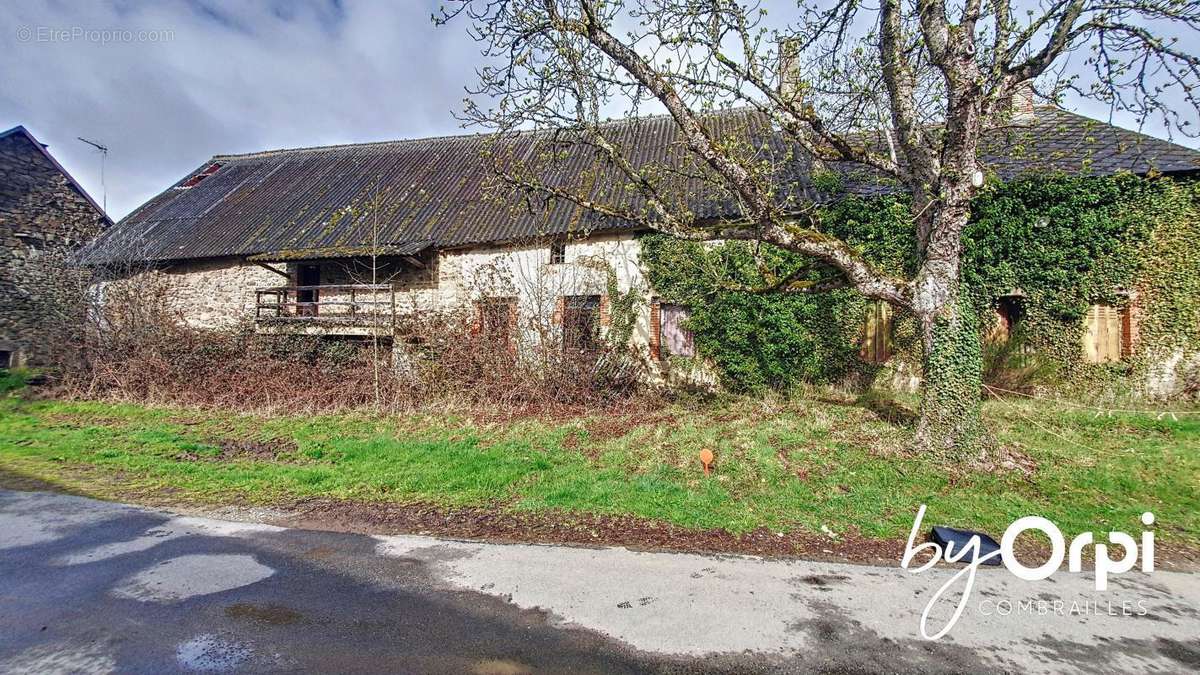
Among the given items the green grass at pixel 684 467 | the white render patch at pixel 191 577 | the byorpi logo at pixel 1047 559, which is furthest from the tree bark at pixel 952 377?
the white render patch at pixel 191 577

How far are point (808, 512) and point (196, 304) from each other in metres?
17.8

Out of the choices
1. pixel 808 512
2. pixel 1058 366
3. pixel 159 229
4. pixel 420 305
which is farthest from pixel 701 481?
pixel 159 229

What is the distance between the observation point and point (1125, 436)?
7203mm

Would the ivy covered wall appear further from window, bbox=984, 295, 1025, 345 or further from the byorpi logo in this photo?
the byorpi logo

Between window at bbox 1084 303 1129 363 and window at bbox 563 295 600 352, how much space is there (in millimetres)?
9533

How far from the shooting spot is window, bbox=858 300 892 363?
35.1 feet

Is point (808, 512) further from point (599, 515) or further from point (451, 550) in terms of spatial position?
point (451, 550)

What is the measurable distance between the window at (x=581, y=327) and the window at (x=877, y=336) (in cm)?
558

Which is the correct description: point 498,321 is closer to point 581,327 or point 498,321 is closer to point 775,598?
point 581,327

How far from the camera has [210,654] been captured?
110 inches

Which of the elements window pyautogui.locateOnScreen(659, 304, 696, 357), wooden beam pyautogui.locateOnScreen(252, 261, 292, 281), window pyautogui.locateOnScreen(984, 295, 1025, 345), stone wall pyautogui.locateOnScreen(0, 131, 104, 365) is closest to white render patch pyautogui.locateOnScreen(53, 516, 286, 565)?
window pyautogui.locateOnScreen(659, 304, 696, 357)

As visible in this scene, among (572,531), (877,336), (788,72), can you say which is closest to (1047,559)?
(572,531)

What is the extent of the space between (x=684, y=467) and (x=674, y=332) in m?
5.65

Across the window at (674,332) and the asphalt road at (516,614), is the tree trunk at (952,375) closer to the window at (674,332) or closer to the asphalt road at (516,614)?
the asphalt road at (516,614)
